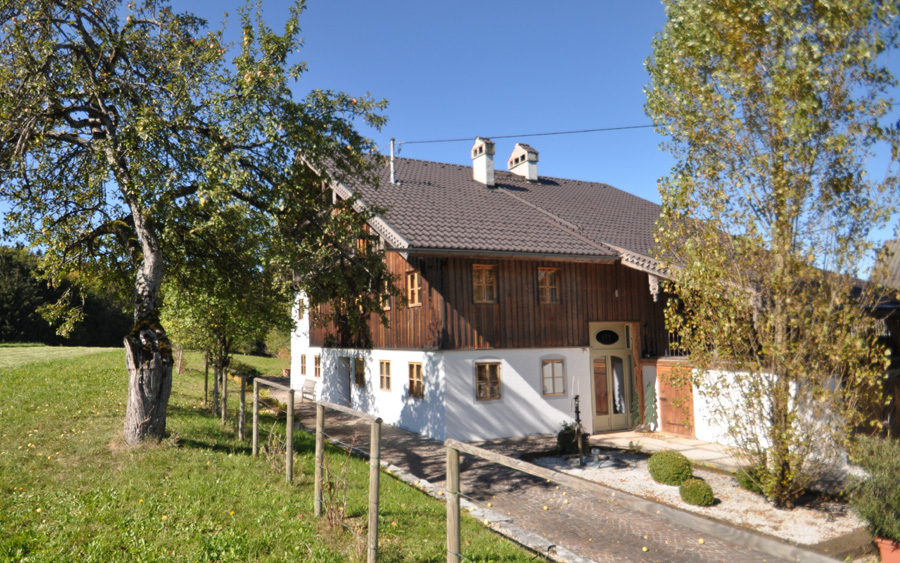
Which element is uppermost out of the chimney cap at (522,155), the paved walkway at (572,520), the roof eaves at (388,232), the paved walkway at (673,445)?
the chimney cap at (522,155)

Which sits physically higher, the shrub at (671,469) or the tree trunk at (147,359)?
the tree trunk at (147,359)

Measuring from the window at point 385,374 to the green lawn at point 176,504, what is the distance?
267 inches

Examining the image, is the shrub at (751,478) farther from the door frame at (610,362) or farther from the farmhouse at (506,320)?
the door frame at (610,362)

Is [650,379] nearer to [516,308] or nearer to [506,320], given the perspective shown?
[516,308]

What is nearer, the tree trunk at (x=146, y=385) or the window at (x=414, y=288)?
Answer: the tree trunk at (x=146, y=385)

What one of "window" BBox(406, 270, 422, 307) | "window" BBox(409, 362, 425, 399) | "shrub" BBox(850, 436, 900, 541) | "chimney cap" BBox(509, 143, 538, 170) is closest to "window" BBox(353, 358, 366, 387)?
"window" BBox(409, 362, 425, 399)

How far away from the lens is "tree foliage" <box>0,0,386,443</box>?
938 cm

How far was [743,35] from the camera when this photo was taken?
927 cm

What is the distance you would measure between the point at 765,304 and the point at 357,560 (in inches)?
291

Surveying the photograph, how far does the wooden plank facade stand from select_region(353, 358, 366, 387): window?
206cm

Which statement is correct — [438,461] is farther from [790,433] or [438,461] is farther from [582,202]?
[582,202]

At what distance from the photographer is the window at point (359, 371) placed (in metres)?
20.3

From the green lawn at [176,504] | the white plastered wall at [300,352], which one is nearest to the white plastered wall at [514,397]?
the green lawn at [176,504]

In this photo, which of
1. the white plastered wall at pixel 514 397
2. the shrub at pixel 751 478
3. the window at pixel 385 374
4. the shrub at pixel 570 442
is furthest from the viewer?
the window at pixel 385 374
